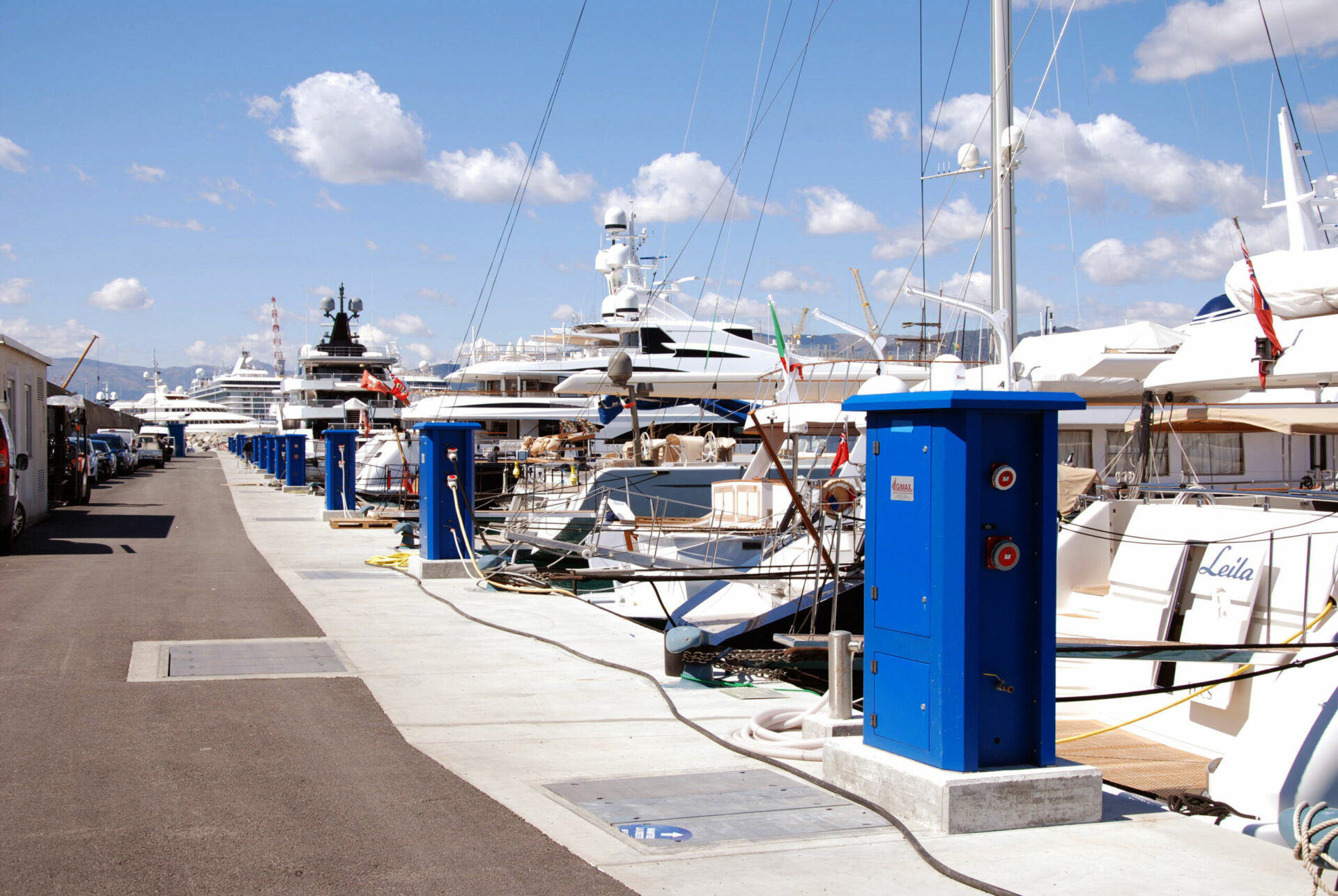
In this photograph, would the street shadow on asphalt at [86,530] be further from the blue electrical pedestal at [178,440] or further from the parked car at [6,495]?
the blue electrical pedestal at [178,440]

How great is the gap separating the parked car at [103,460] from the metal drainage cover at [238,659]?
34646mm

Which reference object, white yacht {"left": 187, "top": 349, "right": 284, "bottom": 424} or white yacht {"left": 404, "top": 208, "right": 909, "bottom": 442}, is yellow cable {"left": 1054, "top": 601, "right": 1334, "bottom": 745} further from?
white yacht {"left": 187, "top": 349, "right": 284, "bottom": 424}

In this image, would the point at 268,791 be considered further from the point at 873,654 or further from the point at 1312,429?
the point at 1312,429

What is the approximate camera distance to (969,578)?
516 centimetres

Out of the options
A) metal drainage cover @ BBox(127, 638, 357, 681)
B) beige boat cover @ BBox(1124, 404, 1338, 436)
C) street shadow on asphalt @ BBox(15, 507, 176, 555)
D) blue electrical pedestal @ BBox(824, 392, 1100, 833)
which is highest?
Result: beige boat cover @ BBox(1124, 404, 1338, 436)

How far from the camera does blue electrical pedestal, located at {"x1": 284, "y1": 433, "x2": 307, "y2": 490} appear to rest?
38.6 metres

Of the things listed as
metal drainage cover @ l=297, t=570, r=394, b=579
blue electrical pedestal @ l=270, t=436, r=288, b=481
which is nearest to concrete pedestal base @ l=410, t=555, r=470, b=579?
metal drainage cover @ l=297, t=570, r=394, b=579

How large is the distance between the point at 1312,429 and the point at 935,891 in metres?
10.7

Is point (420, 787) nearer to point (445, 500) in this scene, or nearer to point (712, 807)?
point (712, 807)

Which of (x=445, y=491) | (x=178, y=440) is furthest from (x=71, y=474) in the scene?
(x=178, y=440)

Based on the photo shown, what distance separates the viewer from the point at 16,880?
4379 mm

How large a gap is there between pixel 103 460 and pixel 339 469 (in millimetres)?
20606

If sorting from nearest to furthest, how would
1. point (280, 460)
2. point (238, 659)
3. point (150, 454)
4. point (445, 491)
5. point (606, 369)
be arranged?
point (238, 659) < point (445, 491) < point (606, 369) < point (280, 460) < point (150, 454)

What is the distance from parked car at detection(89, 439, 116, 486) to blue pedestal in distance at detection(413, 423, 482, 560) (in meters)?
30.7
